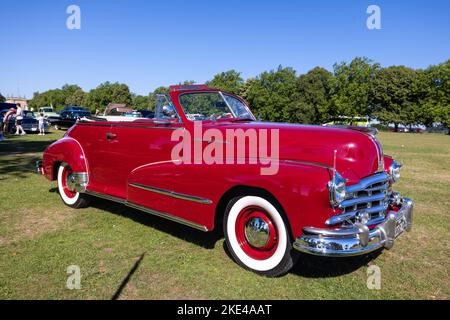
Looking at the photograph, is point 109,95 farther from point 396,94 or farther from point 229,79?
point 396,94

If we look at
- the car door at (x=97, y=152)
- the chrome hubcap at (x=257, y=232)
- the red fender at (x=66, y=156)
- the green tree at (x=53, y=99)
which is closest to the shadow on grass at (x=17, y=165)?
the red fender at (x=66, y=156)

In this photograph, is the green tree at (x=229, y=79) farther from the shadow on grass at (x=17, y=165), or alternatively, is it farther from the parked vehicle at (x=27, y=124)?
the shadow on grass at (x=17, y=165)

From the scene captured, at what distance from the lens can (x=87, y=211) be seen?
5.55 metres

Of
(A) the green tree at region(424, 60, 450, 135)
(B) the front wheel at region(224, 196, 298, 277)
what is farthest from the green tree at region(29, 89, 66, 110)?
(B) the front wheel at region(224, 196, 298, 277)

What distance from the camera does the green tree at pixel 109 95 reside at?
241 ft

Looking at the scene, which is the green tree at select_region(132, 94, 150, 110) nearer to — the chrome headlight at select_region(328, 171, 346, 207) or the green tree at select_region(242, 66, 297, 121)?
the green tree at select_region(242, 66, 297, 121)

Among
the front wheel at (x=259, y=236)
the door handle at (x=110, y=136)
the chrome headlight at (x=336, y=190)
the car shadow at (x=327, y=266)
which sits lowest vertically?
the car shadow at (x=327, y=266)

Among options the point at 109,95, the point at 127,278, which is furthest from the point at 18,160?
the point at 109,95

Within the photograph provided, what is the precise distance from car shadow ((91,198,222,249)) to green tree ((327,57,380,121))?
4104 cm

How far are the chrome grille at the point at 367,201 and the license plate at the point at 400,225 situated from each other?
154mm

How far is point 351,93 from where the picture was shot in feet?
140

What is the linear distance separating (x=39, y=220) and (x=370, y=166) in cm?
452
